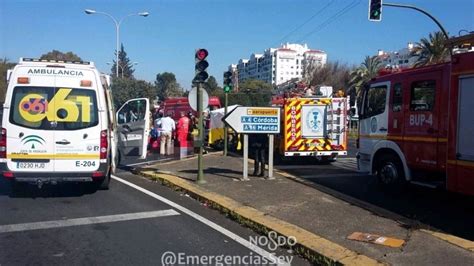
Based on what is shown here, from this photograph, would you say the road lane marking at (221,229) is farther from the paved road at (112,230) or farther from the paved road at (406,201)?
the paved road at (406,201)

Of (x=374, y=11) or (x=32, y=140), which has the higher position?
(x=374, y=11)

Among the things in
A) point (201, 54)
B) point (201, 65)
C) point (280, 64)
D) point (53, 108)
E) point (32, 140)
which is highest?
point (280, 64)

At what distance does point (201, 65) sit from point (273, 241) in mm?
5679

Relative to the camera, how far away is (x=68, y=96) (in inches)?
364

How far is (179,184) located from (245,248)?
468cm

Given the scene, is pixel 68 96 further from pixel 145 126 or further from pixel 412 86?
pixel 412 86

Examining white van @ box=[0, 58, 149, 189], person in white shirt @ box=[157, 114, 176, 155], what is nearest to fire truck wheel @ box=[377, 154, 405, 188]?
white van @ box=[0, 58, 149, 189]

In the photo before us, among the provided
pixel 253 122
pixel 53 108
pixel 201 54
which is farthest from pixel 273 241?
pixel 201 54

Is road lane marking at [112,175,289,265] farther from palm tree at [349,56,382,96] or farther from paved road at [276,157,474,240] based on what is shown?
palm tree at [349,56,382,96]

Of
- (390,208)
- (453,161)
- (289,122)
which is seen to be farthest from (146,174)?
(453,161)

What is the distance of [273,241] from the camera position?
652cm

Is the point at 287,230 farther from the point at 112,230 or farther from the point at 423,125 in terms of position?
the point at 423,125

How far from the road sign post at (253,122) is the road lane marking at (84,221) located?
343 centimetres

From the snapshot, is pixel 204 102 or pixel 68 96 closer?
pixel 68 96
